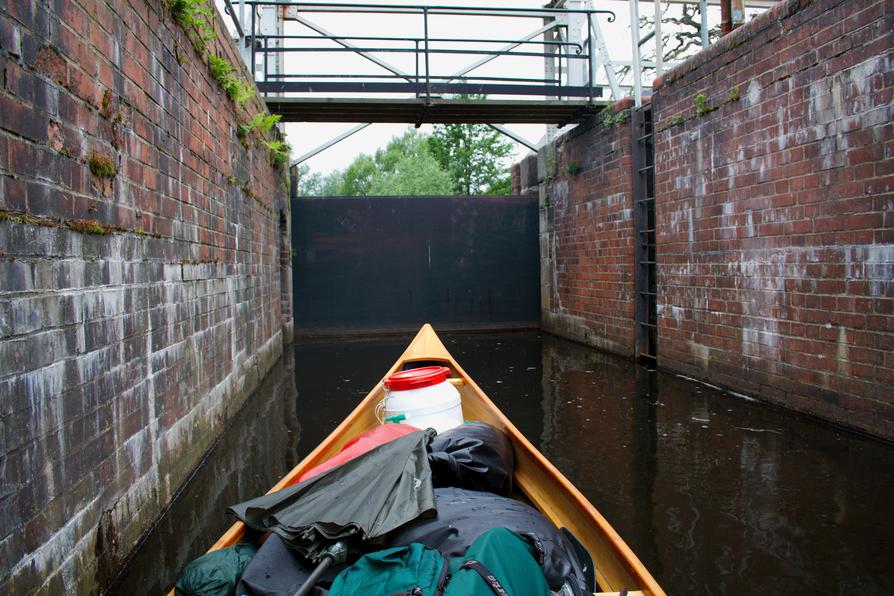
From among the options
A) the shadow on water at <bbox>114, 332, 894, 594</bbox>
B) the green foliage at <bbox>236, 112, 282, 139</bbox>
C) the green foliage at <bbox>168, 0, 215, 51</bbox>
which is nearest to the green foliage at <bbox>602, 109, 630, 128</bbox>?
the shadow on water at <bbox>114, 332, 894, 594</bbox>

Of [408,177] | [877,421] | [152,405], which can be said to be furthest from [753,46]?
[408,177]

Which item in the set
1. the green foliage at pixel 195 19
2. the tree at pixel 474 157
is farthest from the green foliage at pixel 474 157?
the green foliage at pixel 195 19

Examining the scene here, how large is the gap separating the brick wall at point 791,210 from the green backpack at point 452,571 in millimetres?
4170

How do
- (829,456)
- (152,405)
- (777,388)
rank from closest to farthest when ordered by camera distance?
1. (152,405)
2. (829,456)
3. (777,388)

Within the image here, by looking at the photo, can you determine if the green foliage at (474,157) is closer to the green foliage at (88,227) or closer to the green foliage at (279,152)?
the green foliage at (279,152)

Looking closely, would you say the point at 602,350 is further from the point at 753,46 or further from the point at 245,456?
the point at 245,456

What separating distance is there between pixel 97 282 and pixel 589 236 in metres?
8.89

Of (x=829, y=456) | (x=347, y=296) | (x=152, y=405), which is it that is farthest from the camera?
(x=347, y=296)

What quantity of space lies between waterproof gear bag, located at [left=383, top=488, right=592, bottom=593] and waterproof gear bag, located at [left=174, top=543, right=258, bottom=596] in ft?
1.52

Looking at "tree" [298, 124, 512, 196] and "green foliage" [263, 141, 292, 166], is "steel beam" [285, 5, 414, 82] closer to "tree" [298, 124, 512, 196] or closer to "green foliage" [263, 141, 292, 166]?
"green foliage" [263, 141, 292, 166]

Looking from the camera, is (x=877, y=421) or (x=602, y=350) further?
(x=602, y=350)

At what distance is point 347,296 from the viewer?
1345 cm

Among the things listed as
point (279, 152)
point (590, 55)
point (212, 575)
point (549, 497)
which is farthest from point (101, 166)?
point (590, 55)

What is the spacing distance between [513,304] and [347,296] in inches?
138
